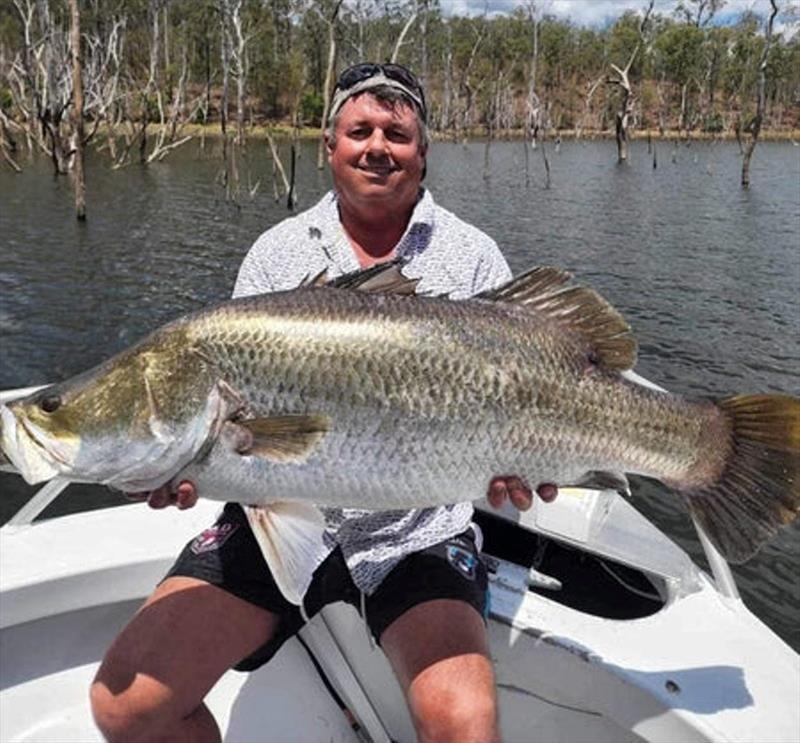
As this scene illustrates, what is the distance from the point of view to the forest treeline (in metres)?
67.4

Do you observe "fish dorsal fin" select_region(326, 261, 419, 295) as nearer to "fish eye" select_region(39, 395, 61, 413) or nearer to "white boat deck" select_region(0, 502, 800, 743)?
"fish eye" select_region(39, 395, 61, 413)

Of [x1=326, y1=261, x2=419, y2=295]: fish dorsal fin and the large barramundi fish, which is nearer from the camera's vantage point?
the large barramundi fish

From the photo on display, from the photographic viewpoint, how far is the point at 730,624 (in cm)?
342

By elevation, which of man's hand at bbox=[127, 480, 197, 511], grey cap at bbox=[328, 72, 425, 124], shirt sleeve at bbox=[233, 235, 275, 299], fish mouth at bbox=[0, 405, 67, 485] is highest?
grey cap at bbox=[328, 72, 425, 124]

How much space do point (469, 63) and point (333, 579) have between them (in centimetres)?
7897

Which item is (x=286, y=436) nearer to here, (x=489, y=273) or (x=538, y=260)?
(x=489, y=273)

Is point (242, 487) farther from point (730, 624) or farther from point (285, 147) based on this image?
point (285, 147)

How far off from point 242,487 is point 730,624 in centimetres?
208

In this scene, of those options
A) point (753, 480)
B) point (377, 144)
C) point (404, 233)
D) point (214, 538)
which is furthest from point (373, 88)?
point (753, 480)

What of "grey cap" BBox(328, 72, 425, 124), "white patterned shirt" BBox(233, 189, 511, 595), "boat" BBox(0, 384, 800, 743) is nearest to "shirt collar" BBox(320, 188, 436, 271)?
"white patterned shirt" BBox(233, 189, 511, 595)

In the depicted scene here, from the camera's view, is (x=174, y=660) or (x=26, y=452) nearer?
(x=26, y=452)

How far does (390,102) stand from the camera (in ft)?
12.0

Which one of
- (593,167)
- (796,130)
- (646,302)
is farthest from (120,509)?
(796,130)

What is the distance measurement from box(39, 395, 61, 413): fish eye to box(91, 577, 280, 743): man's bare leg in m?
0.98
